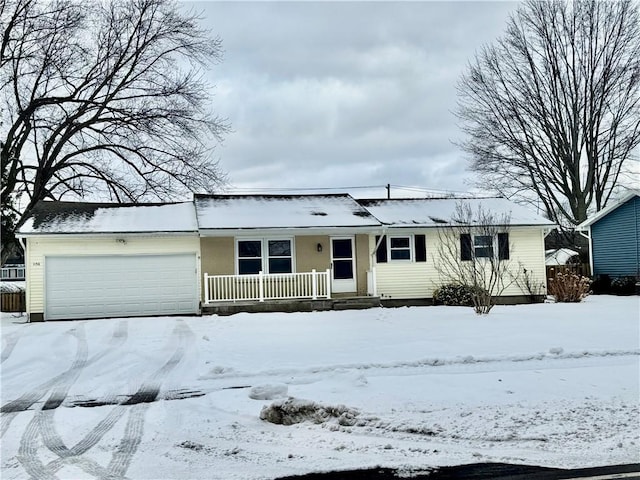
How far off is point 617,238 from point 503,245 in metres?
7.77

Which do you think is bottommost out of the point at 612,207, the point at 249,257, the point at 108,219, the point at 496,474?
the point at 496,474

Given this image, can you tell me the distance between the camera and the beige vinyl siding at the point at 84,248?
17.8 m

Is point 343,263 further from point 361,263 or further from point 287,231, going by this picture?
point 287,231

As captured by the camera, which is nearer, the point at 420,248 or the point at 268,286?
the point at 268,286

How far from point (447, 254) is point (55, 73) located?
20.1 meters

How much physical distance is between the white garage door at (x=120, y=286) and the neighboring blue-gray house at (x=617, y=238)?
18.9 m

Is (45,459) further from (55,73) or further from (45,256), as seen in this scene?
(55,73)

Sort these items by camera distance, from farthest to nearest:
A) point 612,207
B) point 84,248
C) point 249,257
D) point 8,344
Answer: point 612,207, point 249,257, point 84,248, point 8,344

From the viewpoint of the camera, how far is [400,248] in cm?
2136

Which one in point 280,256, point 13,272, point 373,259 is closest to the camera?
point 280,256

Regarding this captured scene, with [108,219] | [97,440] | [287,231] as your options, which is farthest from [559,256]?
[97,440]

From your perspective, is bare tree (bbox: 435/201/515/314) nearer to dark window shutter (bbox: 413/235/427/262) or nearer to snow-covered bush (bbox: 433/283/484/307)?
snow-covered bush (bbox: 433/283/484/307)

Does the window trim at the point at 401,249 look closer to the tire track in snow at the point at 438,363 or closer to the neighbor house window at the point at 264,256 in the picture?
the neighbor house window at the point at 264,256

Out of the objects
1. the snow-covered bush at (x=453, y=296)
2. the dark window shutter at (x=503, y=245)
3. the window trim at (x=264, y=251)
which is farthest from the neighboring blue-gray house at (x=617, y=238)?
the window trim at (x=264, y=251)
